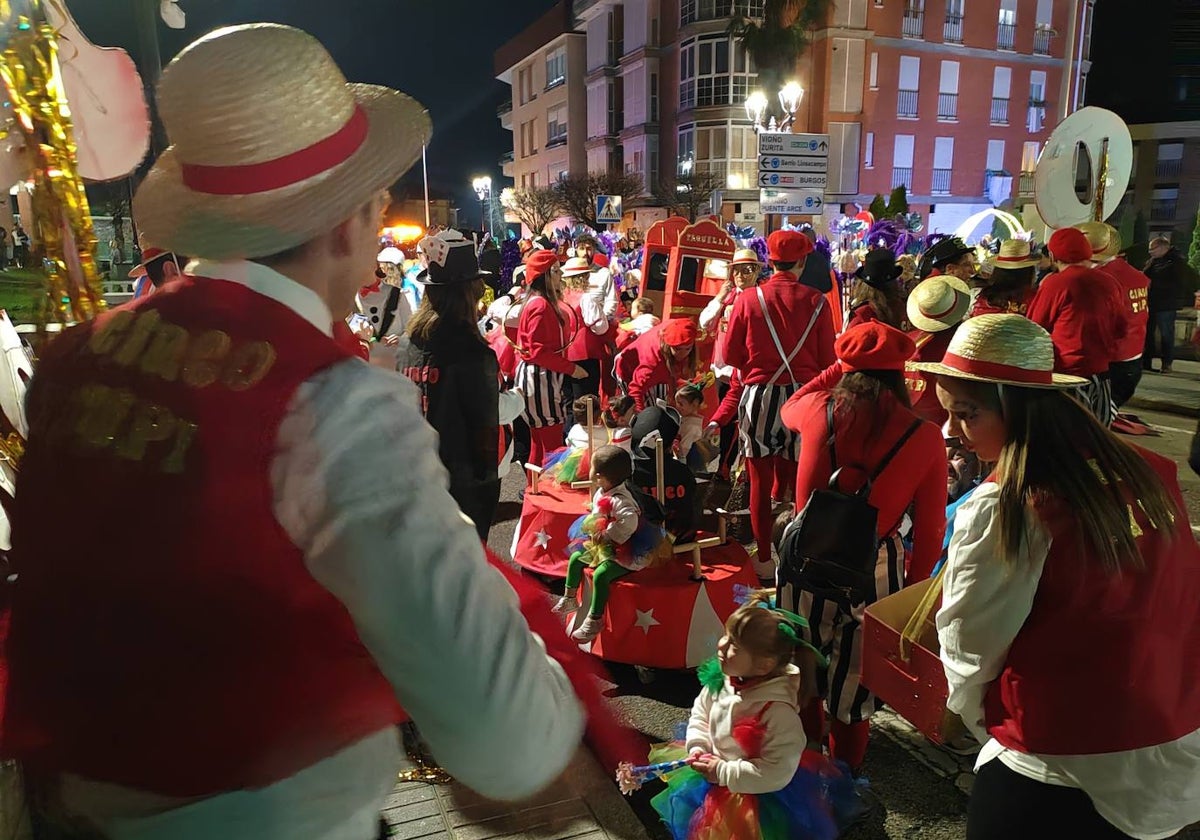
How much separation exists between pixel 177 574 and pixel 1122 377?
27.4 feet

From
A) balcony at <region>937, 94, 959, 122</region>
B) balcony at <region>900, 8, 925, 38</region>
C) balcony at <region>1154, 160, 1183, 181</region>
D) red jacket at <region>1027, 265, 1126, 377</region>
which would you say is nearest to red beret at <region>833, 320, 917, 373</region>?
red jacket at <region>1027, 265, 1126, 377</region>

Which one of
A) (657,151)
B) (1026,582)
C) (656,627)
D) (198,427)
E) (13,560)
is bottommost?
(656,627)

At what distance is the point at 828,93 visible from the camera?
110 feet

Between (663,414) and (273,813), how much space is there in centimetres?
397

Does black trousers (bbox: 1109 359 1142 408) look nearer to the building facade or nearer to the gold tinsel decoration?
the gold tinsel decoration

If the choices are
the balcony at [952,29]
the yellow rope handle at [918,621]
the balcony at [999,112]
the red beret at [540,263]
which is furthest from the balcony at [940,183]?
the yellow rope handle at [918,621]

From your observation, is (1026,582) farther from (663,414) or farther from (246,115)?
(663,414)

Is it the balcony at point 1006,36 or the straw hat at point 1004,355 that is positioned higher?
the balcony at point 1006,36

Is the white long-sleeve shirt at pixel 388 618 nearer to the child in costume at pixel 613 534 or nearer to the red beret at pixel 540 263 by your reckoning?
the child in costume at pixel 613 534

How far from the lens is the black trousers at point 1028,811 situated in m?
1.82

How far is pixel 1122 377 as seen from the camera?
735cm

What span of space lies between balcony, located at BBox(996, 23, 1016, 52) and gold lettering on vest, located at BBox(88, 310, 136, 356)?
1683 inches

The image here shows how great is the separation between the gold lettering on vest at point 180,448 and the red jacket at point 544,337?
5538 millimetres

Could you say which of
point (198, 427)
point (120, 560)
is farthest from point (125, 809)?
point (198, 427)
